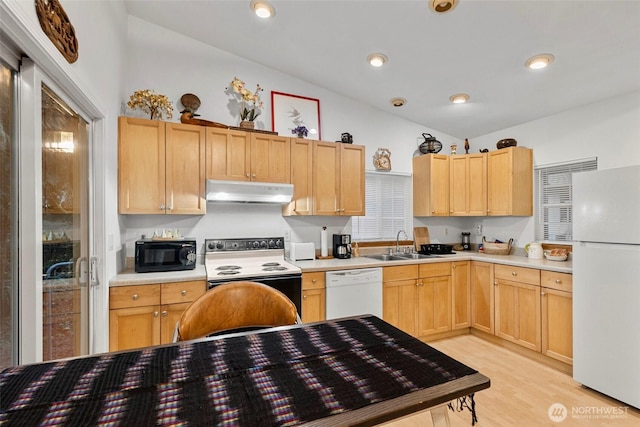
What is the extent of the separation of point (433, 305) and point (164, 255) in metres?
2.80

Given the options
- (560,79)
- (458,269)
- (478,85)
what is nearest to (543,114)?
(560,79)

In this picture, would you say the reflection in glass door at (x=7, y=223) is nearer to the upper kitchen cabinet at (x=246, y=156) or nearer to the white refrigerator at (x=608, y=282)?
the upper kitchen cabinet at (x=246, y=156)

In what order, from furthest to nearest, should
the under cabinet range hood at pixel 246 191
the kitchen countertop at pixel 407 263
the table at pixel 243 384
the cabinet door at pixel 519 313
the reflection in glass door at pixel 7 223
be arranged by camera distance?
the cabinet door at pixel 519 313 → the kitchen countertop at pixel 407 263 → the under cabinet range hood at pixel 246 191 → the reflection in glass door at pixel 7 223 → the table at pixel 243 384

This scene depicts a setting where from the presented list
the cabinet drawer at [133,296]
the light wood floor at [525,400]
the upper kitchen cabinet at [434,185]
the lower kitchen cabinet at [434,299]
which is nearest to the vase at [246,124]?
the cabinet drawer at [133,296]

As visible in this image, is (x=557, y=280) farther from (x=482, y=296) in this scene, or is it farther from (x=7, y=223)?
(x=7, y=223)

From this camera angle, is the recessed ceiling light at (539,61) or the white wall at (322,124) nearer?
the recessed ceiling light at (539,61)

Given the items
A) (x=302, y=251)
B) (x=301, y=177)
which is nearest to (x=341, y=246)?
(x=302, y=251)

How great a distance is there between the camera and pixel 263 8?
2.38m

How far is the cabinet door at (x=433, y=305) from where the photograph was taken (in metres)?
3.33

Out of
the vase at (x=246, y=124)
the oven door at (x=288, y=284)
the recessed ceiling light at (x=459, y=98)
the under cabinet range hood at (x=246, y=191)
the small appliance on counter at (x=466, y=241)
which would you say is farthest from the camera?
the small appliance on counter at (x=466, y=241)

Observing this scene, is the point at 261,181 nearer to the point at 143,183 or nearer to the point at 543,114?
the point at 143,183

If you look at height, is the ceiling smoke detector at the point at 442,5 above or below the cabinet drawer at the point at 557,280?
above

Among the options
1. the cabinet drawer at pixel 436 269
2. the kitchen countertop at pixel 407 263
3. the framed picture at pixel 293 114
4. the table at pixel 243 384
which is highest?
the framed picture at pixel 293 114

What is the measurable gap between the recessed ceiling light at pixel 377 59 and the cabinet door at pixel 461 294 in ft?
7.58
